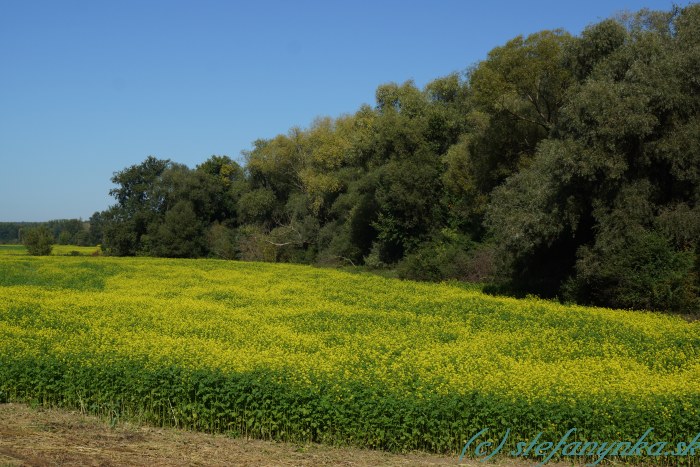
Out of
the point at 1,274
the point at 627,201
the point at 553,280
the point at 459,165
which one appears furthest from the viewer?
the point at 459,165

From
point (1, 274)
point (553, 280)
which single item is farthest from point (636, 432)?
point (1, 274)

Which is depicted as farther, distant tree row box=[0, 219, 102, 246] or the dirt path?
distant tree row box=[0, 219, 102, 246]

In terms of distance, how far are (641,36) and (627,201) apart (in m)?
7.39

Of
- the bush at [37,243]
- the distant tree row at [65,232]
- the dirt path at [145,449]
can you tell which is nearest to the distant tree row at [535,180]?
the bush at [37,243]

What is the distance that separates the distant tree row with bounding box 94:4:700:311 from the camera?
24.7 m

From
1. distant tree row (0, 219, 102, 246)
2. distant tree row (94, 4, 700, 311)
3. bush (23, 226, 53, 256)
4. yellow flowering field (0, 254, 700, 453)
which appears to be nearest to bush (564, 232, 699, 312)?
distant tree row (94, 4, 700, 311)

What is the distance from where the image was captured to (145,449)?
9.44 meters

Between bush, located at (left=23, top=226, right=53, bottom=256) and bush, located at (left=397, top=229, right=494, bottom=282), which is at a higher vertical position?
bush, located at (left=23, top=226, right=53, bottom=256)

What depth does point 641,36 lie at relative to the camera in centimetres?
2714

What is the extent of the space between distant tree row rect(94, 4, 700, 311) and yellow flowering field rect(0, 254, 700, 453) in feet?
12.4

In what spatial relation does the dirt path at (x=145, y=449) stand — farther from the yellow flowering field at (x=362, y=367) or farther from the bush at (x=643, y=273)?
the bush at (x=643, y=273)

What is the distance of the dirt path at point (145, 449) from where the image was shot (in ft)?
28.7

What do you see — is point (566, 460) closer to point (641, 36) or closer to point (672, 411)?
point (672, 411)

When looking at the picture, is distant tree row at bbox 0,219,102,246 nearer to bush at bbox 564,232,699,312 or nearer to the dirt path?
bush at bbox 564,232,699,312
